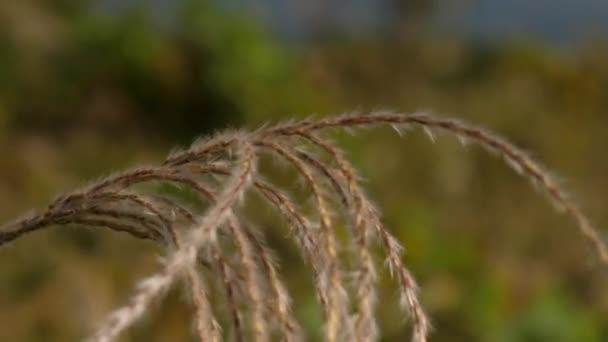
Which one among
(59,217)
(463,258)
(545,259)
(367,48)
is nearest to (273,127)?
(59,217)

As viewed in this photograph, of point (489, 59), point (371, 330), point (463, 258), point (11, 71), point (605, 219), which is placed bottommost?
point (371, 330)

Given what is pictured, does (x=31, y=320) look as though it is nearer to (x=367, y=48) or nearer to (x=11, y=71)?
(x=11, y=71)

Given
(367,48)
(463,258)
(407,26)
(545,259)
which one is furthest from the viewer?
(407,26)

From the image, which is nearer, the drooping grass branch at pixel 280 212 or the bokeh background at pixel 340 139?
the drooping grass branch at pixel 280 212

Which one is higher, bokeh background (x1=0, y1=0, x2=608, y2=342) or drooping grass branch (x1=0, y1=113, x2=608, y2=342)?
bokeh background (x1=0, y1=0, x2=608, y2=342)

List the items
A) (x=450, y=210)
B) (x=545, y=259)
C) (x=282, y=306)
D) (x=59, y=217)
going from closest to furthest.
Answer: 1. (x=282, y=306)
2. (x=59, y=217)
3. (x=545, y=259)
4. (x=450, y=210)
